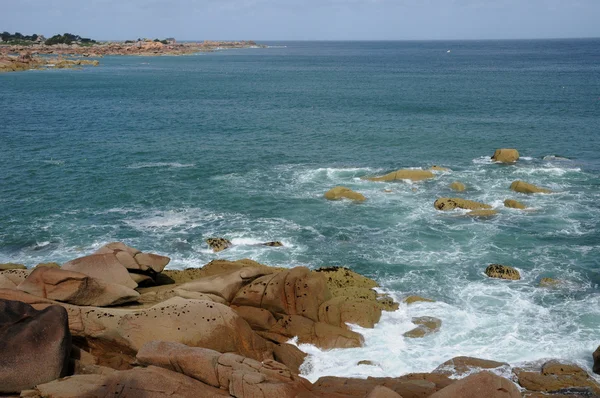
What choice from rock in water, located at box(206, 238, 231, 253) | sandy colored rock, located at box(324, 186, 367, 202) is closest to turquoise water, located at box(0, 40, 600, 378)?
rock in water, located at box(206, 238, 231, 253)

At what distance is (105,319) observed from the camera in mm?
26969

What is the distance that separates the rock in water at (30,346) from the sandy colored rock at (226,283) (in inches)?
340

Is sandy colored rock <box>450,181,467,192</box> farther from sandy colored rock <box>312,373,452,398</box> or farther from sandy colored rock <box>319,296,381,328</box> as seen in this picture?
sandy colored rock <box>312,373,452,398</box>

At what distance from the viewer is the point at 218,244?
43.8 meters

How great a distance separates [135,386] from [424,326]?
679 inches

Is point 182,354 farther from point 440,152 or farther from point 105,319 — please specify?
point 440,152

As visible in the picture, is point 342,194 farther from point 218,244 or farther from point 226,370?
point 226,370

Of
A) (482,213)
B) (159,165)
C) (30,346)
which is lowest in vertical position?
(482,213)

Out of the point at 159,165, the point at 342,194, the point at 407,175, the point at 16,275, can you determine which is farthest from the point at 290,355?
the point at 159,165

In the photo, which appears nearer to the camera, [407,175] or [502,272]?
[502,272]

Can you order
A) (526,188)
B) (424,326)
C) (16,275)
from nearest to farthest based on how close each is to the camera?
(16,275) < (424,326) < (526,188)

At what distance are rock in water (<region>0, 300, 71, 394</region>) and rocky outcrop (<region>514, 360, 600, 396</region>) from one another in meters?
20.2

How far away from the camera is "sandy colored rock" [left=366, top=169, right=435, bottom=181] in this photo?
5981 centimetres

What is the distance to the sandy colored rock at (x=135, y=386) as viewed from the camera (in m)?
21.0
